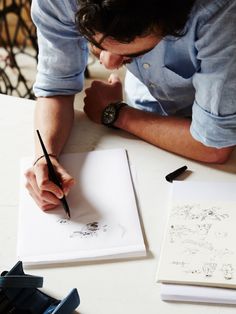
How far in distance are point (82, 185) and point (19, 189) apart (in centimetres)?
13

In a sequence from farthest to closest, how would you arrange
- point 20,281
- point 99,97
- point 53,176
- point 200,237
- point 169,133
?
point 99,97 → point 169,133 → point 53,176 → point 200,237 → point 20,281

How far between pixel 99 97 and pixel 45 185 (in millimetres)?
362

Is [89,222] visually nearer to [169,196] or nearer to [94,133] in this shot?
[169,196]

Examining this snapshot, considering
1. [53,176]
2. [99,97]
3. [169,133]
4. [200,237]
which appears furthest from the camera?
[99,97]

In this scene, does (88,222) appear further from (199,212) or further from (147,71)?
(147,71)

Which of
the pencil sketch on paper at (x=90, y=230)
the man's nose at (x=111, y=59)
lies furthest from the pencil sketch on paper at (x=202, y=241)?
the man's nose at (x=111, y=59)

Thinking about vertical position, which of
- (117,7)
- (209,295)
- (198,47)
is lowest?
(209,295)

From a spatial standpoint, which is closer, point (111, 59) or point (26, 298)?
point (26, 298)

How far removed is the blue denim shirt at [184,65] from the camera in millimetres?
848

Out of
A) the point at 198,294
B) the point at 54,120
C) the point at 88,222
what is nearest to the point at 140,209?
the point at 88,222

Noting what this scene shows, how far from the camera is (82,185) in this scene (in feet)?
3.16

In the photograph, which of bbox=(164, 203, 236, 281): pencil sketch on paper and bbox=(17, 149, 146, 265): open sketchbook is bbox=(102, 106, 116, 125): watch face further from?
bbox=(164, 203, 236, 281): pencil sketch on paper

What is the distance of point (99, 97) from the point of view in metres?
1.19

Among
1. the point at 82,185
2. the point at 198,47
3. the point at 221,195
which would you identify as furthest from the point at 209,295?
the point at 198,47
